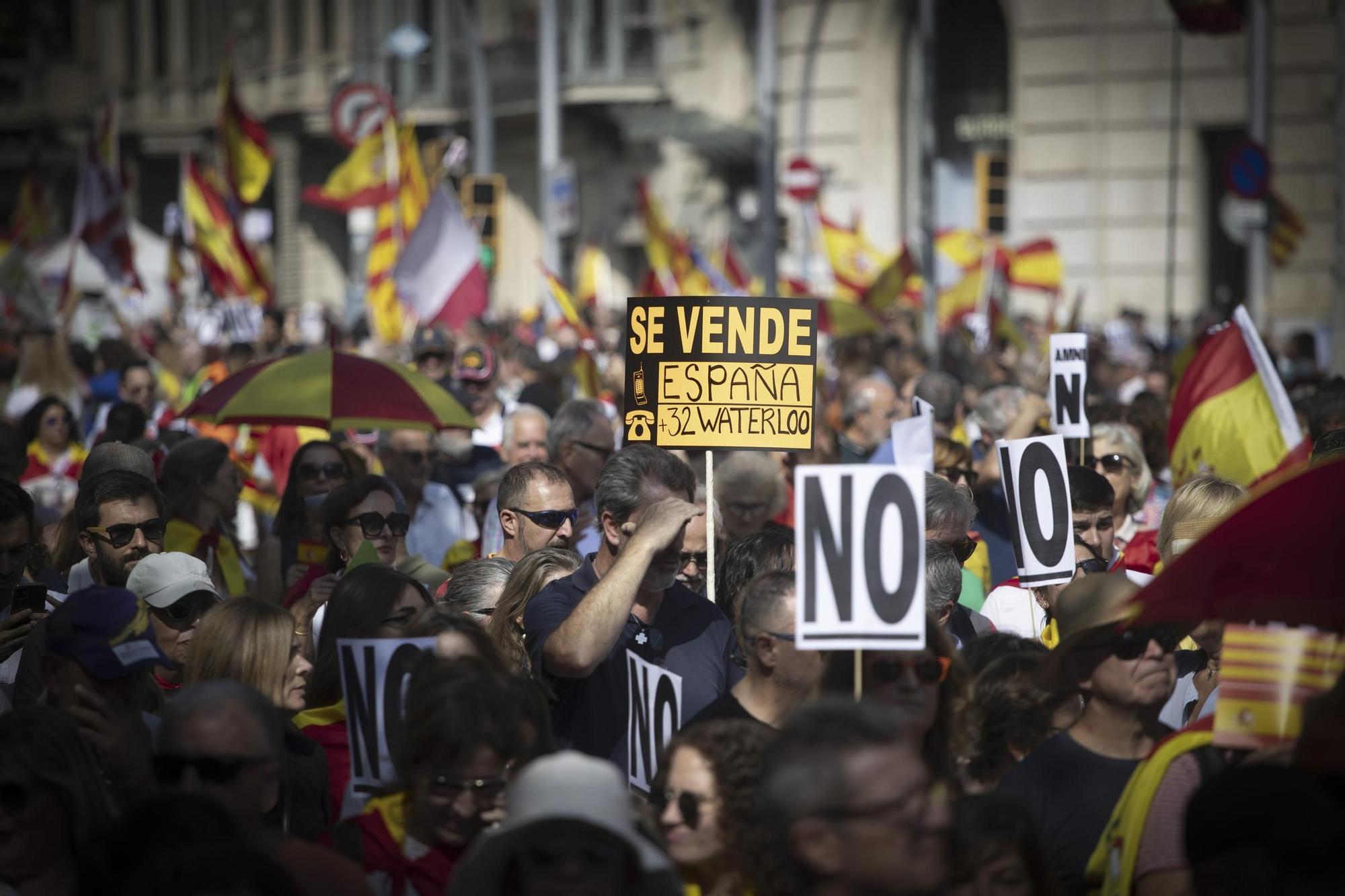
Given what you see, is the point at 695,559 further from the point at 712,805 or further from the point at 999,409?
the point at 999,409

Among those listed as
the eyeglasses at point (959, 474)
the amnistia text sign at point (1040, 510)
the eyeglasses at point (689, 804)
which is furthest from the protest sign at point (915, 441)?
the eyeglasses at point (689, 804)

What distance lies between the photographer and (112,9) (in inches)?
2169

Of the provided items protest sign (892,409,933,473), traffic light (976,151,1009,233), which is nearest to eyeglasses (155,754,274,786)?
protest sign (892,409,933,473)

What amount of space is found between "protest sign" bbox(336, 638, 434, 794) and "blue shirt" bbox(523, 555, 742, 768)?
2.33ft

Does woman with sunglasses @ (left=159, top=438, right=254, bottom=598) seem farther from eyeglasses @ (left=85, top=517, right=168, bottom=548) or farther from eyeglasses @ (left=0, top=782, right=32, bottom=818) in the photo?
eyeglasses @ (left=0, top=782, right=32, bottom=818)

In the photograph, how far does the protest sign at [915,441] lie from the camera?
848 centimetres

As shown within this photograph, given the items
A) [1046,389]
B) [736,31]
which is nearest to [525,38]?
[736,31]

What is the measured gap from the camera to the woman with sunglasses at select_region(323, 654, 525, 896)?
4148 millimetres

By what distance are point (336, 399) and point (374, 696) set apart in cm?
435

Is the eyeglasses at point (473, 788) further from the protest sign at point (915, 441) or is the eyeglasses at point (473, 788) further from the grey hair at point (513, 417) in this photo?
the grey hair at point (513, 417)

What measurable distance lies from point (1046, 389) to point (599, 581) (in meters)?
8.27

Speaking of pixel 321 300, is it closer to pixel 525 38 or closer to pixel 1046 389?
pixel 525 38

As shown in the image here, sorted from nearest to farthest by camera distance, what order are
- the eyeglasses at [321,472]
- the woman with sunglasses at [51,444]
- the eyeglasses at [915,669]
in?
the eyeglasses at [915,669], the eyeglasses at [321,472], the woman with sunglasses at [51,444]

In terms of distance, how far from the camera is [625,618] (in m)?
5.11
